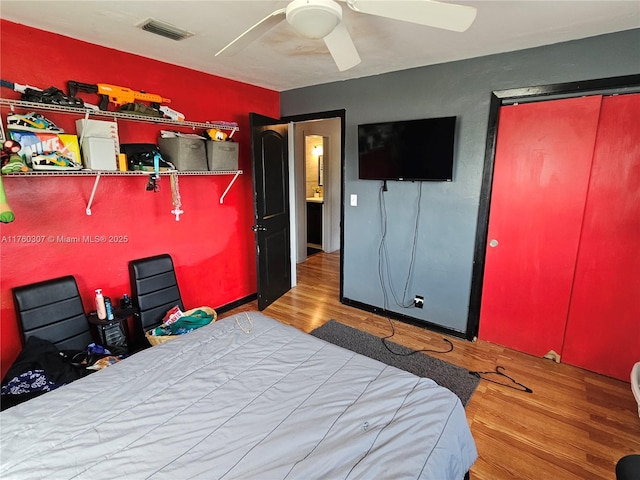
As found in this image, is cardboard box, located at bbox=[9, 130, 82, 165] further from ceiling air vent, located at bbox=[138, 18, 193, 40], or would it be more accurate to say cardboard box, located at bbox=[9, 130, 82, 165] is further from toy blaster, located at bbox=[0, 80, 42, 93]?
ceiling air vent, located at bbox=[138, 18, 193, 40]

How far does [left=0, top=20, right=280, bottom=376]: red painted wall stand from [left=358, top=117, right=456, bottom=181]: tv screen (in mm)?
1316

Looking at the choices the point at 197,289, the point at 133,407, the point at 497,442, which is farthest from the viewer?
the point at 197,289

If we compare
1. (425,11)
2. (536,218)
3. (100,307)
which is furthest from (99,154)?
(536,218)

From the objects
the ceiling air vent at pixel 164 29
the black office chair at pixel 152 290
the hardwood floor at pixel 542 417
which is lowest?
the hardwood floor at pixel 542 417

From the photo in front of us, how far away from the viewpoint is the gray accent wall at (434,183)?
Answer: 7.53 feet

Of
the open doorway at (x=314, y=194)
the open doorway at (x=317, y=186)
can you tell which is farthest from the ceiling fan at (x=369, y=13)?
the open doorway at (x=314, y=194)

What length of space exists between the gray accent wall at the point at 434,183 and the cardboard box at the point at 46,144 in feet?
7.45

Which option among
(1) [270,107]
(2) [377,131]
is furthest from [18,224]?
(2) [377,131]

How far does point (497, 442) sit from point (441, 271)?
148 cm

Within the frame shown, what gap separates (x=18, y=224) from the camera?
2.06 meters

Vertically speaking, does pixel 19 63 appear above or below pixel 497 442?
above

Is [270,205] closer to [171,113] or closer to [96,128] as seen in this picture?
[171,113]

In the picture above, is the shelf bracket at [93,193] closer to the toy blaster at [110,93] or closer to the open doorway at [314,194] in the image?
the toy blaster at [110,93]

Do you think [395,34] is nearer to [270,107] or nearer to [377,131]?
[377,131]
